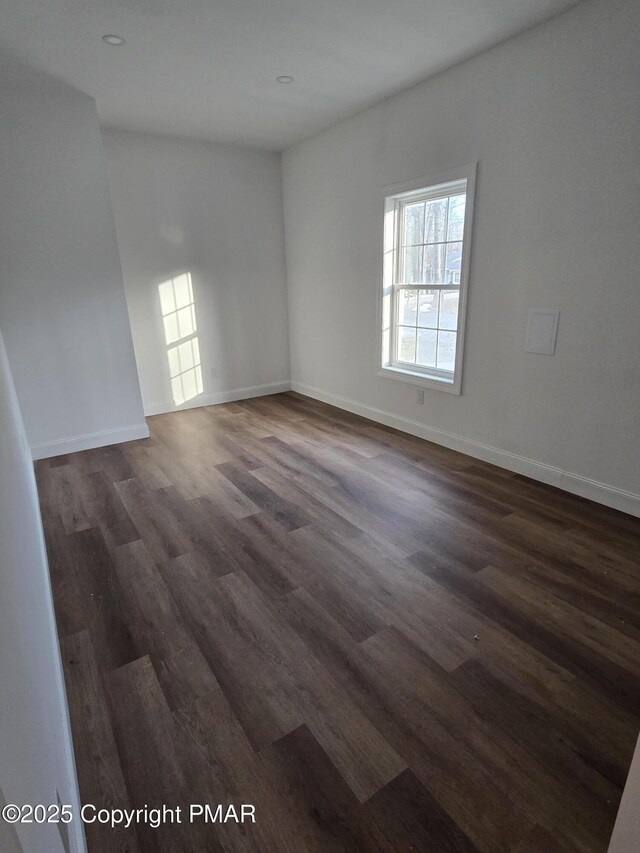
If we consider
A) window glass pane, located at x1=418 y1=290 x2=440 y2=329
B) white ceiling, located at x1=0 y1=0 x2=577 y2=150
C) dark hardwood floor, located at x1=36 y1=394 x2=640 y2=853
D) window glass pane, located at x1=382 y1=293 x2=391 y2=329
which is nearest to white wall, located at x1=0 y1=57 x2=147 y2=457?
white ceiling, located at x1=0 y1=0 x2=577 y2=150

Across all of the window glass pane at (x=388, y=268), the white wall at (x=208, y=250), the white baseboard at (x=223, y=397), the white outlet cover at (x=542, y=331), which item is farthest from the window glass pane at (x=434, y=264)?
the white baseboard at (x=223, y=397)

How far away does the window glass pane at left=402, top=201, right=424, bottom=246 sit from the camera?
3.73m

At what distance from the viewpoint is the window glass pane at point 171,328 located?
4.80m

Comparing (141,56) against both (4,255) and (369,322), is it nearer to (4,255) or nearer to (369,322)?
(4,255)

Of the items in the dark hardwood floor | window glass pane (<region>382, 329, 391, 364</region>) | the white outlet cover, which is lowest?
the dark hardwood floor

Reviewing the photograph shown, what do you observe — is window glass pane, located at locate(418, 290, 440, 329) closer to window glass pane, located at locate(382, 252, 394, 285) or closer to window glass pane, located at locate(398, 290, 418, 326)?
window glass pane, located at locate(398, 290, 418, 326)

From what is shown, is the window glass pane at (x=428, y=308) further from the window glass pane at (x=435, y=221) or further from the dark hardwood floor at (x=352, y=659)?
the dark hardwood floor at (x=352, y=659)

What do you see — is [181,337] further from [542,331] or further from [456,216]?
[542,331]

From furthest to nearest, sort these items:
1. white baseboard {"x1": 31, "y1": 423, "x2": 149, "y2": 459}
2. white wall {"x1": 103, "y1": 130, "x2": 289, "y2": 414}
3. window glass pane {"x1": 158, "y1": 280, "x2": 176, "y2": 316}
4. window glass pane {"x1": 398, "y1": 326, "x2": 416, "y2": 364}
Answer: window glass pane {"x1": 158, "y1": 280, "x2": 176, "y2": 316}
white wall {"x1": 103, "y1": 130, "x2": 289, "y2": 414}
window glass pane {"x1": 398, "y1": 326, "x2": 416, "y2": 364}
white baseboard {"x1": 31, "y1": 423, "x2": 149, "y2": 459}

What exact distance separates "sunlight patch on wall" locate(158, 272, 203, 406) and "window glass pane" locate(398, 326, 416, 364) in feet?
7.72

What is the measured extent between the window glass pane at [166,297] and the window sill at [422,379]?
2.39 meters

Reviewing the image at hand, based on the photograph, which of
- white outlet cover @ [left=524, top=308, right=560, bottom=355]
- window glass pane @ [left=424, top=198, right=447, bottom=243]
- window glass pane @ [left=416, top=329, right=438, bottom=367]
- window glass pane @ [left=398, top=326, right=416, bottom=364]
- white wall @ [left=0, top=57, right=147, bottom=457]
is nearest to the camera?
white outlet cover @ [left=524, top=308, right=560, bottom=355]

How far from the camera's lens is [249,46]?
276cm

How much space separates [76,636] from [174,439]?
2.46m
